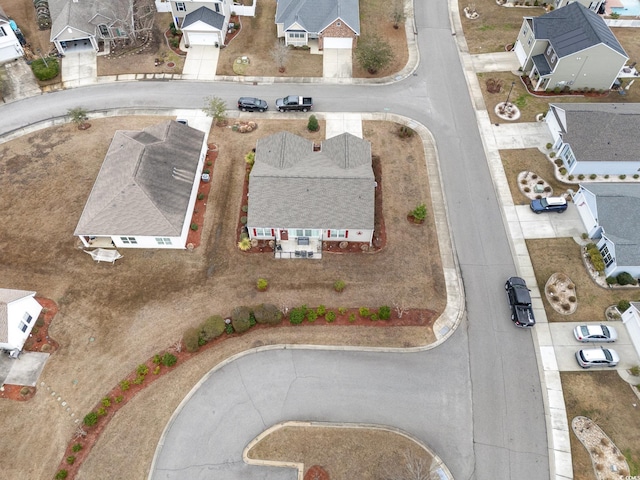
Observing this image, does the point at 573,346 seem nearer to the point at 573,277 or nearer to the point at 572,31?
the point at 573,277

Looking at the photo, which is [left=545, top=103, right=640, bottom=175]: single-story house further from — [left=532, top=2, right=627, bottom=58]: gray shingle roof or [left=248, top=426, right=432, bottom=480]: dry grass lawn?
[left=248, top=426, right=432, bottom=480]: dry grass lawn

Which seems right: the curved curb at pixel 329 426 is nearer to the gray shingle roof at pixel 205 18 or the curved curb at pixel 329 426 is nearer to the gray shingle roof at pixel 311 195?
the gray shingle roof at pixel 311 195

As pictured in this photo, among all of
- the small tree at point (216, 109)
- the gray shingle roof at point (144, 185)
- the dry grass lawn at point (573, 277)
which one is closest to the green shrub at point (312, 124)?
the small tree at point (216, 109)

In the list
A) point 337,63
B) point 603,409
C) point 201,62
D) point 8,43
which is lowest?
point 603,409

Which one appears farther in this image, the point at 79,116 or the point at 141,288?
the point at 79,116

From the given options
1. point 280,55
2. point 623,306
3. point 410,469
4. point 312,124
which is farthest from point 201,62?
point 623,306

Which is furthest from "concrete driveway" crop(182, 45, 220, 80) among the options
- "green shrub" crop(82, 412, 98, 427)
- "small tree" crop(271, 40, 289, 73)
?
"green shrub" crop(82, 412, 98, 427)
